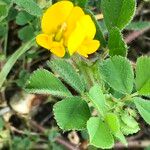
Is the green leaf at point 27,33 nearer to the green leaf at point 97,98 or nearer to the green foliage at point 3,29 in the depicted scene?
the green foliage at point 3,29

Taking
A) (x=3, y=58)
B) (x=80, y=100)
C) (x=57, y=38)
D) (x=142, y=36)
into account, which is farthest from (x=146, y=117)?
(x=142, y=36)

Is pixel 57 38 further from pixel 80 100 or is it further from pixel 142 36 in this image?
pixel 142 36

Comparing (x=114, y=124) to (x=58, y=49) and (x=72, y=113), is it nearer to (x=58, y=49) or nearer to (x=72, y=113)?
(x=72, y=113)

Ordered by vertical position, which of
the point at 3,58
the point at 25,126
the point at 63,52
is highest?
the point at 63,52

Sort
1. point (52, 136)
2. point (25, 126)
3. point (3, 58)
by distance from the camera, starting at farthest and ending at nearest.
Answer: point (25, 126)
point (52, 136)
point (3, 58)

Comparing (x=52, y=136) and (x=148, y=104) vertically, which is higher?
(x=148, y=104)

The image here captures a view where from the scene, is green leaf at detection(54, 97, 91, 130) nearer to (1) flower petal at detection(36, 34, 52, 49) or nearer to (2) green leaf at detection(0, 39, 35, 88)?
(1) flower petal at detection(36, 34, 52, 49)
